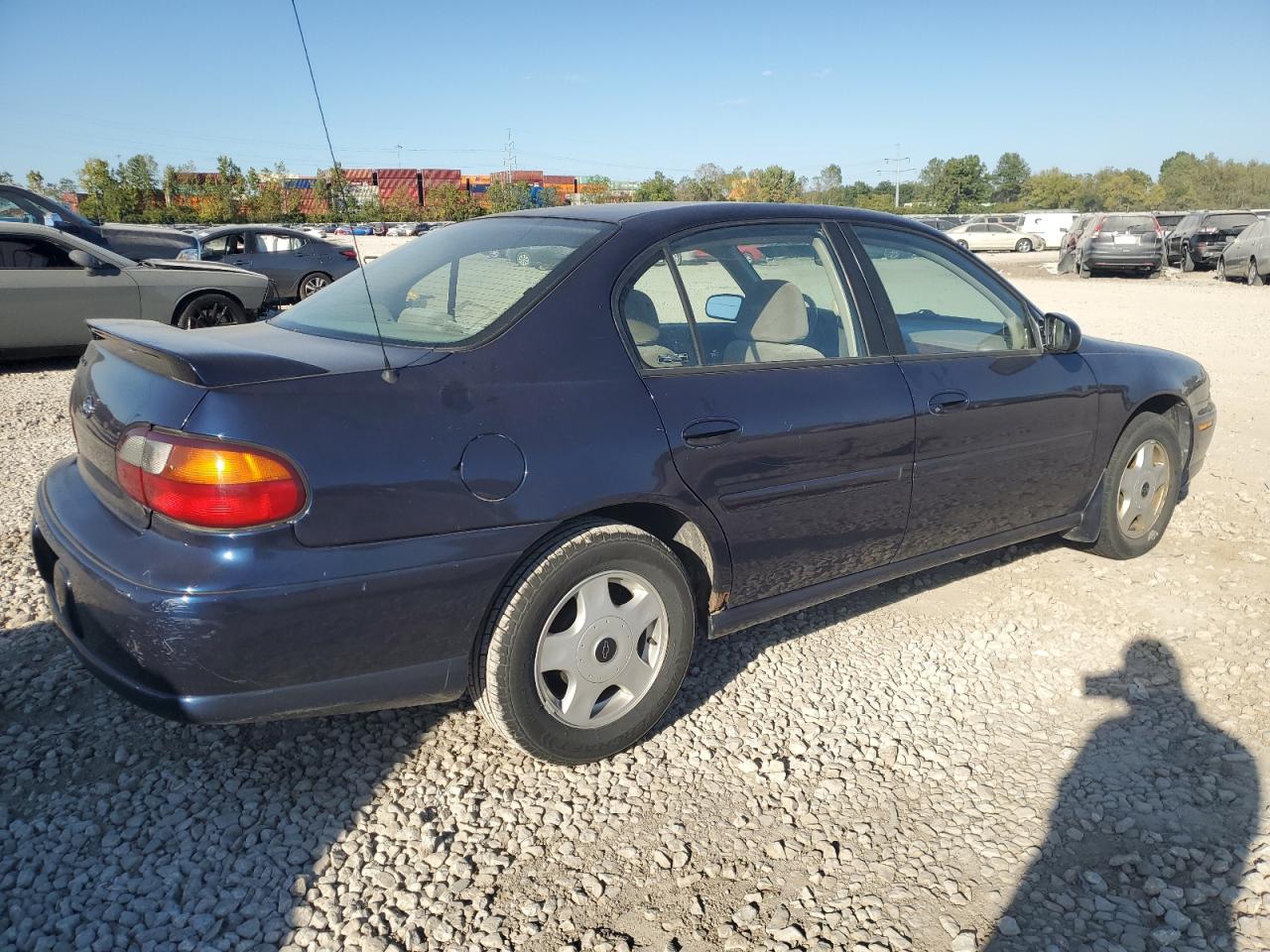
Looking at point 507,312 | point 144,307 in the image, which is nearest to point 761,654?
point 507,312

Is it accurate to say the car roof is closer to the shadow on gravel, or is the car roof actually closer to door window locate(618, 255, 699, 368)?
door window locate(618, 255, 699, 368)

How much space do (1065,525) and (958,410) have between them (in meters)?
1.10

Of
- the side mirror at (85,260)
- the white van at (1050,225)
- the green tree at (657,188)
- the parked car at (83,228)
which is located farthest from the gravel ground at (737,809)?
the green tree at (657,188)

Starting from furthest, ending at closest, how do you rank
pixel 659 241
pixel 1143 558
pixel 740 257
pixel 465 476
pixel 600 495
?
1. pixel 1143 558
2. pixel 740 257
3. pixel 659 241
4. pixel 600 495
5. pixel 465 476

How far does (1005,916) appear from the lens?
224 centimetres

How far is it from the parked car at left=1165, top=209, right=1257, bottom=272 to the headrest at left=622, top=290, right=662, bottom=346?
82.8 feet

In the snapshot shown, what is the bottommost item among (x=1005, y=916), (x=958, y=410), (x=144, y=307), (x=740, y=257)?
(x=144, y=307)

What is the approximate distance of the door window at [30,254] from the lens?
8.68 meters

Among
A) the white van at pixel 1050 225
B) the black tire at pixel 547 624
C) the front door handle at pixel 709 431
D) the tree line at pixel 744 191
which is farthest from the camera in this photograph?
the tree line at pixel 744 191

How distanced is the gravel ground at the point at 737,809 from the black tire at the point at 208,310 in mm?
6260

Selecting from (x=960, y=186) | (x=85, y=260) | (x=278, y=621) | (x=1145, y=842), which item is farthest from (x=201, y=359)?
(x=960, y=186)

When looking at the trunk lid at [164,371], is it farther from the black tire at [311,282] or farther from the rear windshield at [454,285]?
the black tire at [311,282]

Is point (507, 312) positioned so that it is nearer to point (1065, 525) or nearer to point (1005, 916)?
point (1005, 916)

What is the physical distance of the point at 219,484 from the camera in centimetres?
217
